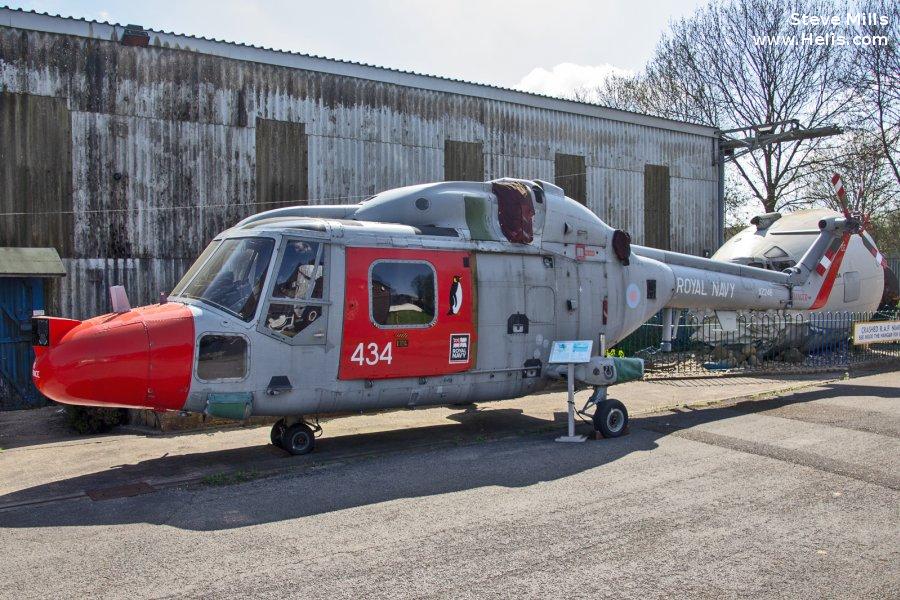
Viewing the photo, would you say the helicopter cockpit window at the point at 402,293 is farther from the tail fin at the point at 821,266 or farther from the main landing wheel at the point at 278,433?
the tail fin at the point at 821,266

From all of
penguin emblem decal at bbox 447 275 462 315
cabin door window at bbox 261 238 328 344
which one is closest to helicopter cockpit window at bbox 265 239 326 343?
cabin door window at bbox 261 238 328 344

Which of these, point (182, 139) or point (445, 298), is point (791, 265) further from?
point (182, 139)

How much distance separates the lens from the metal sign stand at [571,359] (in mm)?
9547

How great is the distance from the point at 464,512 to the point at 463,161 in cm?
1210

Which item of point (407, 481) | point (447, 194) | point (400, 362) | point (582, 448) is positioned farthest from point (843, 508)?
point (447, 194)

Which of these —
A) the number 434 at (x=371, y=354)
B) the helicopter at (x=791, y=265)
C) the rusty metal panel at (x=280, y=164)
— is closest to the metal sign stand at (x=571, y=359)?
the number 434 at (x=371, y=354)

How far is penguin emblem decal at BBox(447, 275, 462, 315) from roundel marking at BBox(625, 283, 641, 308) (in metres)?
3.17

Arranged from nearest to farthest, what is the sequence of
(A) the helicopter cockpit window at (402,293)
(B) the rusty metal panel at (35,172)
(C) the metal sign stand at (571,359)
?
(A) the helicopter cockpit window at (402,293) → (C) the metal sign stand at (571,359) → (B) the rusty metal panel at (35,172)

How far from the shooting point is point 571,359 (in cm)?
960

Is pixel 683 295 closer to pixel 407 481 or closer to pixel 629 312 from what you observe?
pixel 629 312

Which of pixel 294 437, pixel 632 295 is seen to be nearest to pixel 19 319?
pixel 294 437

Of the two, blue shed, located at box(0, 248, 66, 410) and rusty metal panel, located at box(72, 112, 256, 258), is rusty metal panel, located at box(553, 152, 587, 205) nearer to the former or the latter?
rusty metal panel, located at box(72, 112, 256, 258)

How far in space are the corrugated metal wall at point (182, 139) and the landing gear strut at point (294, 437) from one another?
21.6ft

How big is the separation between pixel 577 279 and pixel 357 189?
23.1ft
